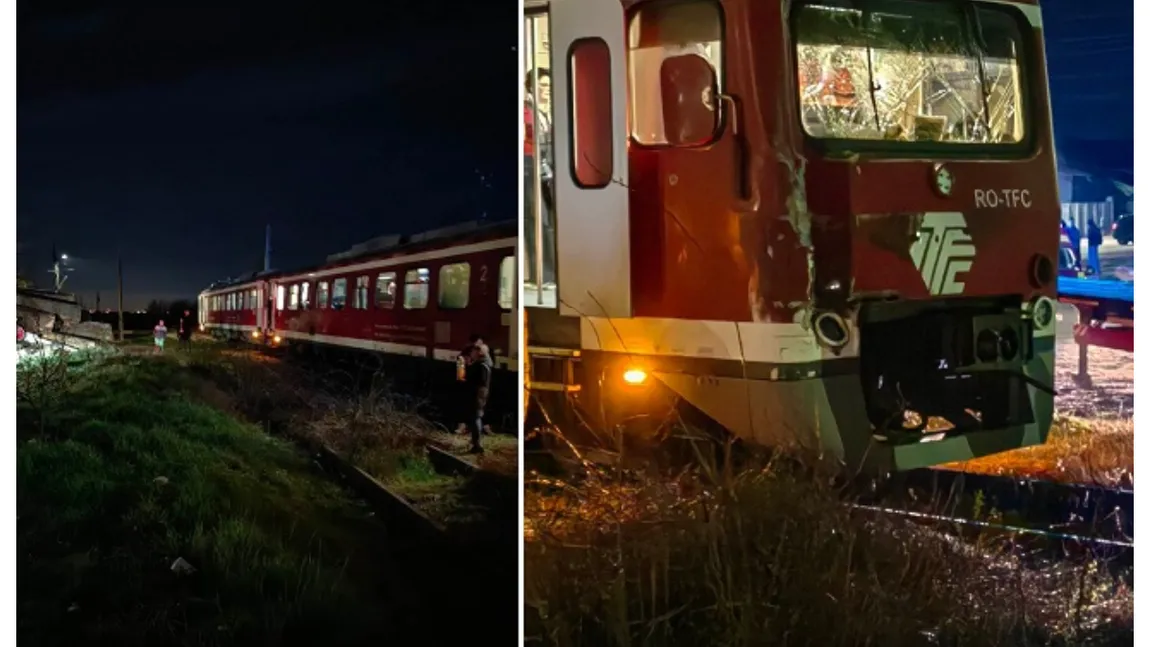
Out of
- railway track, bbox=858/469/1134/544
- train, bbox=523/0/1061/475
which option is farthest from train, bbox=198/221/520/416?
railway track, bbox=858/469/1134/544

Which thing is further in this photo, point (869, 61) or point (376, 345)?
point (376, 345)

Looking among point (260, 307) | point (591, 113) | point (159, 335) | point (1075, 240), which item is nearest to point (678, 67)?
point (591, 113)

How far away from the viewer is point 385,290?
2543 mm

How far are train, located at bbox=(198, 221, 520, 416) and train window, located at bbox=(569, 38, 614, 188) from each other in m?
0.27

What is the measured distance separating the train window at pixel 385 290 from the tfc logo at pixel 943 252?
1.54 m

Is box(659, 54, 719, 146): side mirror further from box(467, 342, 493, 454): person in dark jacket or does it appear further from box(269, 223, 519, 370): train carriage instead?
box(467, 342, 493, 454): person in dark jacket

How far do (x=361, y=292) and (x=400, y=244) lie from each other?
23cm

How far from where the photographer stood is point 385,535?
2414mm

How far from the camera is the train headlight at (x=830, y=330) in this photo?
2273mm

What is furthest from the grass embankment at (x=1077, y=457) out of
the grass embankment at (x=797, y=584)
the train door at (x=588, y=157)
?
the train door at (x=588, y=157)

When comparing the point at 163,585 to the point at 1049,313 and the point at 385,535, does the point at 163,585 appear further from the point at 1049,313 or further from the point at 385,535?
the point at 1049,313

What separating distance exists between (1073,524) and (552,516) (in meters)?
1.51

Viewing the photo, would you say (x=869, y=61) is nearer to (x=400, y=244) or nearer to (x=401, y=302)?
(x=400, y=244)

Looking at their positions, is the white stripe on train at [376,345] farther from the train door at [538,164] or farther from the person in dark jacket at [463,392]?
the train door at [538,164]
